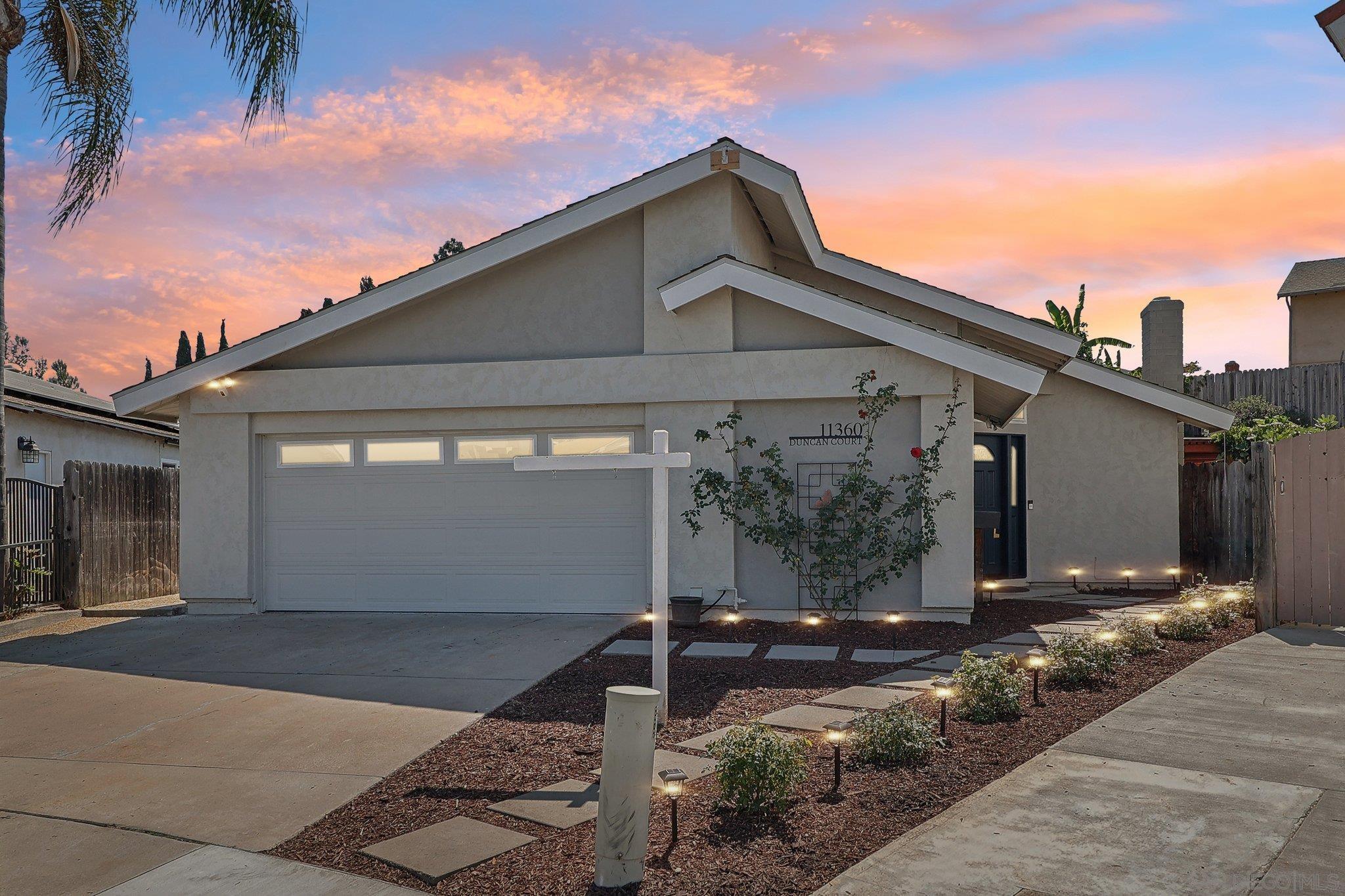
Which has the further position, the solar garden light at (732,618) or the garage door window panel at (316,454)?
the garage door window panel at (316,454)

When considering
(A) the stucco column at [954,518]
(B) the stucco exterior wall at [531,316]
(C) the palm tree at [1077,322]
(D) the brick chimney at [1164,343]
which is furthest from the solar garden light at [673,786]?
(C) the palm tree at [1077,322]

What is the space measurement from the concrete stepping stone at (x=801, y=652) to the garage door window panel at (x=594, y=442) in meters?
3.27

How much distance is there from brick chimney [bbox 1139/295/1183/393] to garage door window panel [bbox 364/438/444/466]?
452 inches

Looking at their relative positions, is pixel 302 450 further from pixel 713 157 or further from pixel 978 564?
pixel 978 564

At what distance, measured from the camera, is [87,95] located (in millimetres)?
13359

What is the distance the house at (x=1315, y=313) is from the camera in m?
27.2

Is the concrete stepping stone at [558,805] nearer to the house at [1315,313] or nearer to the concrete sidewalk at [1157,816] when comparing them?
the concrete sidewalk at [1157,816]

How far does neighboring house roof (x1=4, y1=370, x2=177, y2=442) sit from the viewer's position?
54.3 feet

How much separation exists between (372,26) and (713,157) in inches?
160

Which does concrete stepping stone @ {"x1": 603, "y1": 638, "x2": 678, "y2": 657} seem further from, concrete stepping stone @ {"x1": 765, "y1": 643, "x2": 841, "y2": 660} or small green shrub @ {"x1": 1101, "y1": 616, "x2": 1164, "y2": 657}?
small green shrub @ {"x1": 1101, "y1": 616, "x2": 1164, "y2": 657}

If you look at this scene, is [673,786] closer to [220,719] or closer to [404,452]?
[220,719]

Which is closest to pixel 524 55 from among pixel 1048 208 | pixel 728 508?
pixel 728 508

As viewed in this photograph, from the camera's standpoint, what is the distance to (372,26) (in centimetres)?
1109

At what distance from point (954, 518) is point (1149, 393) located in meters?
5.34
